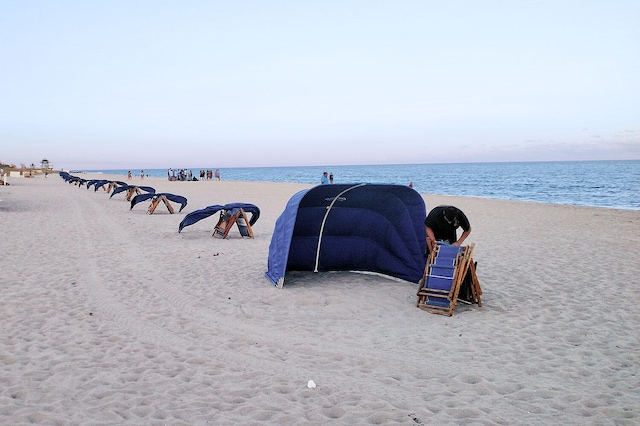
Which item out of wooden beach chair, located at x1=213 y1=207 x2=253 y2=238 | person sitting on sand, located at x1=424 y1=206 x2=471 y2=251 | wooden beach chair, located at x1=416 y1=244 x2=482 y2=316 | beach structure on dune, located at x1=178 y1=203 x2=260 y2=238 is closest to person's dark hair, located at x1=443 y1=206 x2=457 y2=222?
person sitting on sand, located at x1=424 y1=206 x2=471 y2=251

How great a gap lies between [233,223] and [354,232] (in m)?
5.36

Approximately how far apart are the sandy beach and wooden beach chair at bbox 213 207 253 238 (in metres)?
2.66

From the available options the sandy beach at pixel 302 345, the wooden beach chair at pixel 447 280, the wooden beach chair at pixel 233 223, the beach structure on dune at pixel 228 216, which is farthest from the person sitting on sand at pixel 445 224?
the wooden beach chair at pixel 233 223

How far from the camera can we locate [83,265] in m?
9.50

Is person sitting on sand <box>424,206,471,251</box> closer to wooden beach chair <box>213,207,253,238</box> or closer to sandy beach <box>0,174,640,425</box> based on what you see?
sandy beach <box>0,174,640,425</box>

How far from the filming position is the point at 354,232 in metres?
9.04

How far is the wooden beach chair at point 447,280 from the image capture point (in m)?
6.65

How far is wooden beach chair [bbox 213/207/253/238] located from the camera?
1308 centimetres

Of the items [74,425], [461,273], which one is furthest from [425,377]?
[74,425]

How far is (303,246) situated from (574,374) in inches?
210

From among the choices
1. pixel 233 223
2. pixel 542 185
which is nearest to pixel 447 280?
pixel 233 223

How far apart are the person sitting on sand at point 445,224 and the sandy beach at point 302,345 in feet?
3.33

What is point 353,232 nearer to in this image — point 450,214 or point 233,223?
point 450,214

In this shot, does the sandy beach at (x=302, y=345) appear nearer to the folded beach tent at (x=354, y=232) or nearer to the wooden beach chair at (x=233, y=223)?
the folded beach tent at (x=354, y=232)
